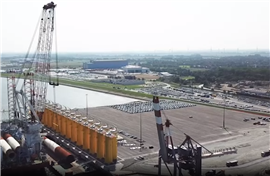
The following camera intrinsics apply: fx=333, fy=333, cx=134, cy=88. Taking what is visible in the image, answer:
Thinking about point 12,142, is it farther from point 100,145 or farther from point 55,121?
point 55,121

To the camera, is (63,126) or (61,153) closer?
(61,153)

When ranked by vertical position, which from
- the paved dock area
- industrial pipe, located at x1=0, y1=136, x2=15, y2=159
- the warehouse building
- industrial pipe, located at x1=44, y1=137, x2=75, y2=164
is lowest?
the paved dock area

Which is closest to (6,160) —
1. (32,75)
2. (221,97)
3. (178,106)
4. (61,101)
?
(32,75)

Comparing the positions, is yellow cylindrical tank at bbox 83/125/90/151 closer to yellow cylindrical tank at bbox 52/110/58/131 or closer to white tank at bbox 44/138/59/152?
white tank at bbox 44/138/59/152

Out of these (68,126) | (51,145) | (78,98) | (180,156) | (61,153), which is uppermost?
(68,126)

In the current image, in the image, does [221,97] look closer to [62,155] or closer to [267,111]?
[267,111]

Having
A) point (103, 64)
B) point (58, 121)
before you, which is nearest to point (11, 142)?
point (58, 121)

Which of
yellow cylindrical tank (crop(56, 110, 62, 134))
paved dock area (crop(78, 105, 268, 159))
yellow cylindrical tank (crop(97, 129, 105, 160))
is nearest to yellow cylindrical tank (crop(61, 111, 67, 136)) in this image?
yellow cylindrical tank (crop(56, 110, 62, 134))

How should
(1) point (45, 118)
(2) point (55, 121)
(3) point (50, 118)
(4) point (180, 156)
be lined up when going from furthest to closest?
(1) point (45, 118) → (3) point (50, 118) → (2) point (55, 121) → (4) point (180, 156)

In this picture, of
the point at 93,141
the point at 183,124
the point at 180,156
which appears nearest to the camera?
the point at 180,156
